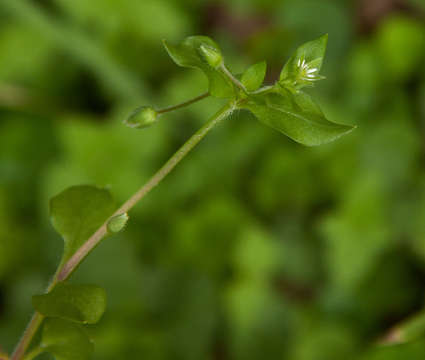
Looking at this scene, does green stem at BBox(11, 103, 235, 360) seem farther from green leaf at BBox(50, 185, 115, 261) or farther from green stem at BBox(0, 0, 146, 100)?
green stem at BBox(0, 0, 146, 100)

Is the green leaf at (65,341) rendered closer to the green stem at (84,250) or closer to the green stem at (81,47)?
the green stem at (84,250)

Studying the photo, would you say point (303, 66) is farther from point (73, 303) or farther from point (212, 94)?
point (73, 303)

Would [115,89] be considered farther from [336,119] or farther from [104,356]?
[104,356]

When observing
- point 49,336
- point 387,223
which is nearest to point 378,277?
point 387,223

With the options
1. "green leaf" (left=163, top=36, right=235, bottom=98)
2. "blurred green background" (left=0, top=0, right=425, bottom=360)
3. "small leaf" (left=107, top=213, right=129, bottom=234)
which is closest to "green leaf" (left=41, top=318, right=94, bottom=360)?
"small leaf" (left=107, top=213, right=129, bottom=234)

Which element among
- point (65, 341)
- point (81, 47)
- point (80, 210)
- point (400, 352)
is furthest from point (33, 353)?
point (81, 47)

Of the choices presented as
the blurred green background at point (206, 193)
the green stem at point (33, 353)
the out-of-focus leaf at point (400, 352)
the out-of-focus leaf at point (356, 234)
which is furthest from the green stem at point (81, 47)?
the green stem at point (33, 353)
